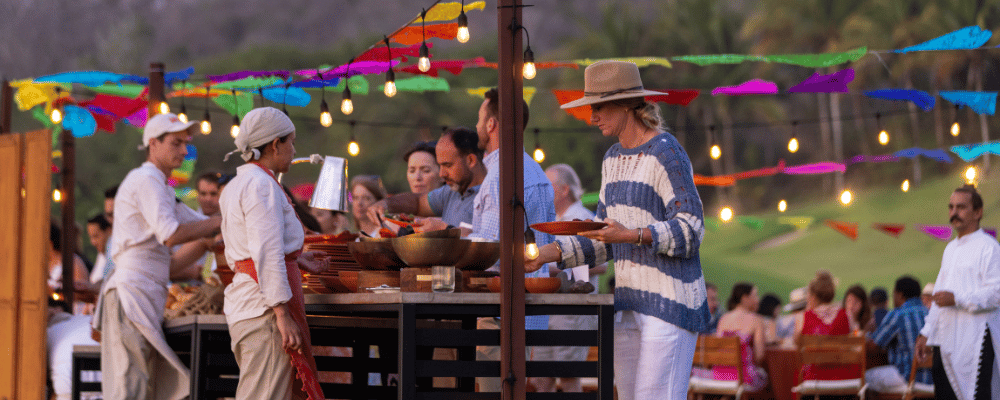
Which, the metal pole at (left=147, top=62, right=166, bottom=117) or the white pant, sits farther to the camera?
the metal pole at (left=147, top=62, right=166, bottom=117)

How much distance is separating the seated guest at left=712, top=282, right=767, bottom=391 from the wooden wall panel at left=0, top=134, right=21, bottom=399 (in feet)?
16.6

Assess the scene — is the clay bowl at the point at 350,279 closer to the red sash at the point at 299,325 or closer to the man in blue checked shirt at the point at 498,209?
the red sash at the point at 299,325

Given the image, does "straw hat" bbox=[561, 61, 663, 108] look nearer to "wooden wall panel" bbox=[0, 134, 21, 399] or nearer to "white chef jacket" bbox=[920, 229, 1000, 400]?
"white chef jacket" bbox=[920, 229, 1000, 400]

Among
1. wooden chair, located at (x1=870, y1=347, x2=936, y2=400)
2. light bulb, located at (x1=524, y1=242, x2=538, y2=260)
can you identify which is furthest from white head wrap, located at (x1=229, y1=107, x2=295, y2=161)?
wooden chair, located at (x1=870, y1=347, x2=936, y2=400)

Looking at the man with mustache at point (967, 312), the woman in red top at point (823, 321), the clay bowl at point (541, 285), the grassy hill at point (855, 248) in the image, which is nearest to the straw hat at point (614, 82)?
the clay bowl at point (541, 285)

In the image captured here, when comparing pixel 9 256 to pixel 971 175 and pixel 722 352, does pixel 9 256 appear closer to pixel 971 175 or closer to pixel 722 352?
pixel 722 352

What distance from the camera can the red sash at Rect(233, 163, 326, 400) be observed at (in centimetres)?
363

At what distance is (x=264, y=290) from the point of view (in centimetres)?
360

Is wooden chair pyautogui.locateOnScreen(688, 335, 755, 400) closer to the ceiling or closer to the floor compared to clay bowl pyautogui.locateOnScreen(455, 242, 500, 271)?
closer to the floor

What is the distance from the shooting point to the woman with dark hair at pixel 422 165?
18.5 feet

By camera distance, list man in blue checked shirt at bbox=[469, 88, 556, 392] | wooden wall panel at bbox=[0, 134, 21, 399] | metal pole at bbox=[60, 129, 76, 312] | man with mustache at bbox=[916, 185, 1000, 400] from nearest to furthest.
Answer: man in blue checked shirt at bbox=[469, 88, 556, 392]
man with mustache at bbox=[916, 185, 1000, 400]
wooden wall panel at bbox=[0, 134, 21, 399]
metal pole at bbox=[60, 129, 76, 312]

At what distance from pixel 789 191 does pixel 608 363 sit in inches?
1411

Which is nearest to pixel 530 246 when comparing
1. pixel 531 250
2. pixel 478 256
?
pixel 531 250

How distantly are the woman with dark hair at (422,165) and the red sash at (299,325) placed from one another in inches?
75.2
